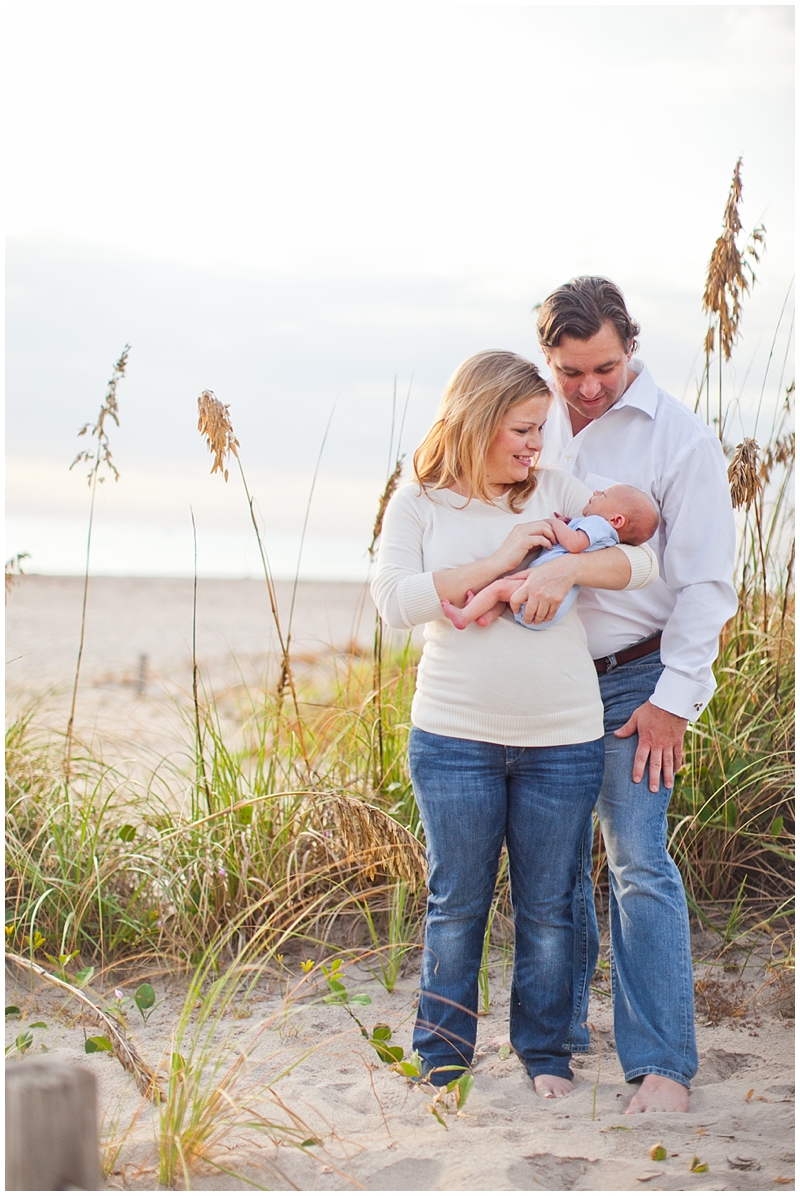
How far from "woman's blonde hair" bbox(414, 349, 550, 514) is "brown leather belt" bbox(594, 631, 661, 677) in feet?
1.62

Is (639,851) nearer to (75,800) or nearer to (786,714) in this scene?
(786,714)

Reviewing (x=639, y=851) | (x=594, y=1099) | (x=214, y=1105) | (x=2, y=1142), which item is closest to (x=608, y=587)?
(x=639, y=851)

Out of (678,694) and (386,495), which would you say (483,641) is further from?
(386,495)

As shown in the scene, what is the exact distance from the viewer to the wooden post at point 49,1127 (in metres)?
1.44

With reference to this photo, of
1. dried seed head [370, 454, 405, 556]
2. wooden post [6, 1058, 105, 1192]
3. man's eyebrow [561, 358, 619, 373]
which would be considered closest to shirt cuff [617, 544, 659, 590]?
man's eyebrow [561, 358, 619, 373]

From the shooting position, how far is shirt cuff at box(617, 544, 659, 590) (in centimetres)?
236

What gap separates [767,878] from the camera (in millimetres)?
3389

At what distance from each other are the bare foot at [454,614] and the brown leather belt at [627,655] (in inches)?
19.9

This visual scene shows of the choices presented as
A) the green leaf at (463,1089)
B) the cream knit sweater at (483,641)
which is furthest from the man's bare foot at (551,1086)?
the cream knit sweater at (483,641)

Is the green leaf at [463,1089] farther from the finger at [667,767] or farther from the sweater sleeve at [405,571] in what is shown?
the sweater sleeve at [405,571]

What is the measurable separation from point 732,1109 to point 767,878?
3.97 ft

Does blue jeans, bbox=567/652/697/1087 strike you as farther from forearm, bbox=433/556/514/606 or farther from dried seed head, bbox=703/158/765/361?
dried seed head, bbox=703/158/765/361

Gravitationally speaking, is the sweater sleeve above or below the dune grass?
above

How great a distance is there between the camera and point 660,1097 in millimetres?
2326
